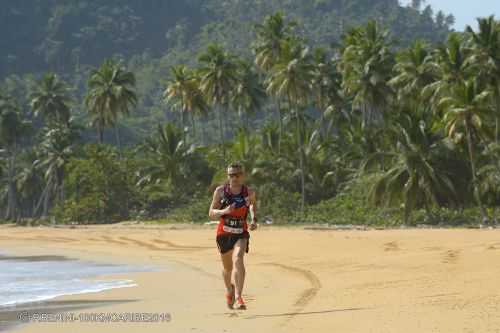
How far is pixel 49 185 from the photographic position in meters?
77.7

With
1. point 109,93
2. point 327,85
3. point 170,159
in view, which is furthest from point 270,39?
point 109,93

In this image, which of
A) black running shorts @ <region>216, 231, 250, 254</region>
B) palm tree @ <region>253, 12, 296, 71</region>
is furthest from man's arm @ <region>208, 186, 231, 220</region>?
palm tree @ <region>253, 12, 296, 71</region>

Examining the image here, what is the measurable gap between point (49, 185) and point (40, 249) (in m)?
44.7

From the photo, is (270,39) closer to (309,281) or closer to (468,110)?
(468,110)

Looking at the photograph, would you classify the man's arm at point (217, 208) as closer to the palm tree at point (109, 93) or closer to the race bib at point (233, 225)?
the race bib at point (233, 225)

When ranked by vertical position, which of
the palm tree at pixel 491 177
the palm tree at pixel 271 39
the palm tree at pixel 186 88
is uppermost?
the palm tree at pixel 271 39

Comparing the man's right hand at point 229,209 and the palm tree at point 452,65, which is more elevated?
the palm tree at point 452,65

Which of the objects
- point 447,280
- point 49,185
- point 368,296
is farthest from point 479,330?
point 49,185

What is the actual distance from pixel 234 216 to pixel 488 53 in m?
35.7

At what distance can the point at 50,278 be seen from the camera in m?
18.8

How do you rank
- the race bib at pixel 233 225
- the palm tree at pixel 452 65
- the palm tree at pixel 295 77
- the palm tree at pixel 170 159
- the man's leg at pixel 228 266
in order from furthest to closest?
the palm tree at pixel 170 159, the palm tree at pixel 295 77, the palm tree at pixel 452 65, the man's leg at pixel 228 266, the race bib at pixel 233 225

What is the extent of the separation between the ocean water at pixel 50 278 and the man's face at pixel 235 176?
16.7ft

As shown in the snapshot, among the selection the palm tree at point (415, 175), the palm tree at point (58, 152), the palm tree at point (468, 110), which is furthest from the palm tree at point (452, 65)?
the palm tree at point (58, 152)

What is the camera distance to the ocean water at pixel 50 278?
1486 centimetres
